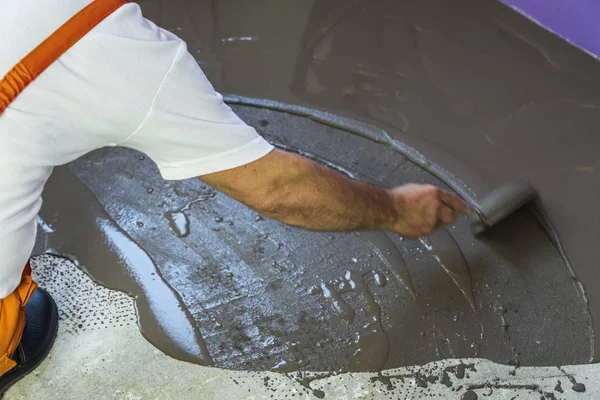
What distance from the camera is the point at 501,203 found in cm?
196

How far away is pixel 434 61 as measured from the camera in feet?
8.84

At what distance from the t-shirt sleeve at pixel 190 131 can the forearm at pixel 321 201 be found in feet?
0.37

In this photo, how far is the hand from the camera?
1.73 metres

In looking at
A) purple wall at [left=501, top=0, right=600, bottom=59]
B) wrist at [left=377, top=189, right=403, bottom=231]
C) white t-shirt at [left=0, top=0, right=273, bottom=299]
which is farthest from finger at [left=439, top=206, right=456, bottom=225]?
purple wall at [left=501, top=0, right=600, bottom=59]

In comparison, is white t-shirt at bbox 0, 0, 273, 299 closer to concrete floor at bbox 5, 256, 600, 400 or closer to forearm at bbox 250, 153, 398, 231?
forearm at bbox 250, 153, 398, 231

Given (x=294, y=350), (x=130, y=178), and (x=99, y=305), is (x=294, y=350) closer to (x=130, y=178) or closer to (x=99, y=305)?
(x=99, y=305)

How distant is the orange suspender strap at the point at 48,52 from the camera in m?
1.21

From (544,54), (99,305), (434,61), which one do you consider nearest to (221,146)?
(99,305)

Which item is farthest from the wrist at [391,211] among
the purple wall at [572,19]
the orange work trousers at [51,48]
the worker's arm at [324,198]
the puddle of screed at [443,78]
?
the purple wall at [572,19]

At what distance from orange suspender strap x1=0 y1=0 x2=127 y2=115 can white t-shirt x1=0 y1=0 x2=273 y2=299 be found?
11 mm

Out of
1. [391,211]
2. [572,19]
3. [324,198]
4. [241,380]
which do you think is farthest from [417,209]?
[572,19]

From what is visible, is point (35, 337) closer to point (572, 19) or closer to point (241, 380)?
point (241, 380)

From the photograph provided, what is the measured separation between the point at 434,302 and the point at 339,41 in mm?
1392

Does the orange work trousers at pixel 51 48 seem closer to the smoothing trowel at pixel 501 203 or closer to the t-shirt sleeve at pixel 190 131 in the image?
the t-shirt sleeve at pixel 190 131
